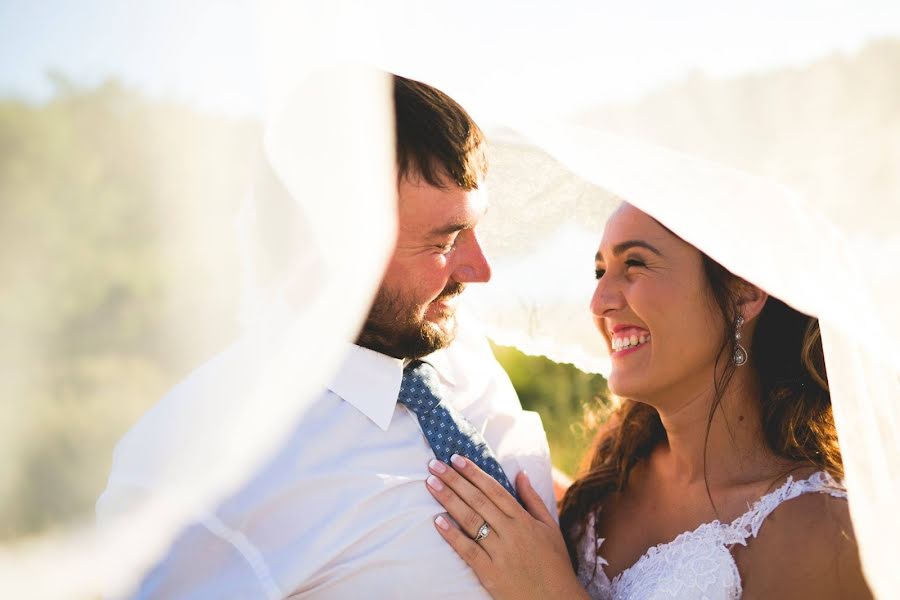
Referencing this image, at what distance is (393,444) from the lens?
2170 mm

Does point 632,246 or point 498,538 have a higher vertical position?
point 632,246

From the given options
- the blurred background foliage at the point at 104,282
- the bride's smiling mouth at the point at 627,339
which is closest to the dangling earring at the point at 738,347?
the bride's smiling mouth at the point at 627,339

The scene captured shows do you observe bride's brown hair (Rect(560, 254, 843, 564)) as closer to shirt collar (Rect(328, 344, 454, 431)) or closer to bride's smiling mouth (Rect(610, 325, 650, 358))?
bride's smiling mouth (Rect(610, 325, 650, 358))

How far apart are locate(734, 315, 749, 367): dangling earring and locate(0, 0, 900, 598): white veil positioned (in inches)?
13.4

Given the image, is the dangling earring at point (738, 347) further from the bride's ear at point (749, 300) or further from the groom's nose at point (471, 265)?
the groom's nose at point (471, 265)

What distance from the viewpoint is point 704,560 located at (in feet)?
7.07

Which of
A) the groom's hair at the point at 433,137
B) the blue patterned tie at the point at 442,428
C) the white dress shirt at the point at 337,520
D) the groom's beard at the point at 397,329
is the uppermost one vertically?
the groom's hair at the point at 433,137

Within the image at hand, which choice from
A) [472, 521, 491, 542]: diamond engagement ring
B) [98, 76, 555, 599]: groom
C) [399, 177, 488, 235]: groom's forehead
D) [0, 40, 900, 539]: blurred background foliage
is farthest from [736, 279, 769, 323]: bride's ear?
[0, 40, 900, 539]: blurred background foliage

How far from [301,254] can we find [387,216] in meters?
0.25

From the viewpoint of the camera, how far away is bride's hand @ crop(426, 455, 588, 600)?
6.76ft

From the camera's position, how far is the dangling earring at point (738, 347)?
2354mm

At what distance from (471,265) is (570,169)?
1.21 feet

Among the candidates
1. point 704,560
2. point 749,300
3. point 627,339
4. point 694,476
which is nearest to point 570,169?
point 627,339

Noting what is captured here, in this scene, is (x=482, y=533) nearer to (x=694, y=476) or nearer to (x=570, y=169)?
(x=694, y=476)
